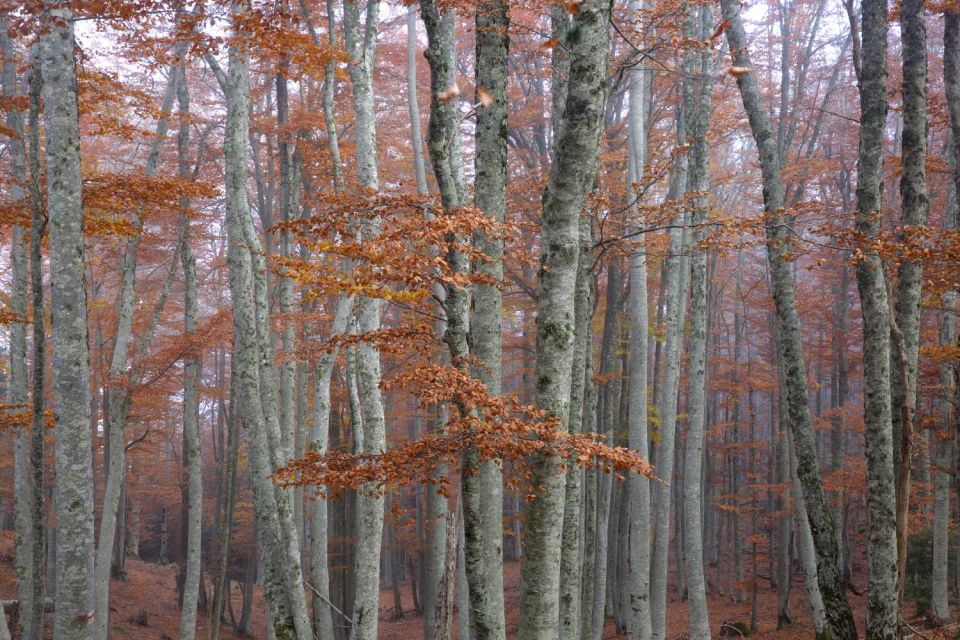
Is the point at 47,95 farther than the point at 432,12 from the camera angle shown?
Yes

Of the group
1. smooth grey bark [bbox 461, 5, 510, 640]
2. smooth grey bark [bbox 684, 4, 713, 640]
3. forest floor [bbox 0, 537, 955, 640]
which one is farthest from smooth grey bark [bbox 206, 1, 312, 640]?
forest floor [bbox 0, 537, 955, 640]

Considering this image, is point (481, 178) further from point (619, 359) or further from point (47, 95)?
point (619, 359)

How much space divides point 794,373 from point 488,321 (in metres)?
3.61

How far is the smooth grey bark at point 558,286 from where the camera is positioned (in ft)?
15.1

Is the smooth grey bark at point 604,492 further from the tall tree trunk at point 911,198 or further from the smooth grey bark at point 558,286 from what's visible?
the smooth grey bark at point 558,286

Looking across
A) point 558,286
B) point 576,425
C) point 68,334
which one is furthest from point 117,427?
point 558,286

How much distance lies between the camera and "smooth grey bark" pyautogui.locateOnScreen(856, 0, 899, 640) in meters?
6.16

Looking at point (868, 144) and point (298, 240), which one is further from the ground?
point (868, 144)

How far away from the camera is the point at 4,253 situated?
70.9 feet

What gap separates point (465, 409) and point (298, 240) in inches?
64.6

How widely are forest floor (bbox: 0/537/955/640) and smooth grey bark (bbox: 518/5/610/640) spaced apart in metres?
9.83

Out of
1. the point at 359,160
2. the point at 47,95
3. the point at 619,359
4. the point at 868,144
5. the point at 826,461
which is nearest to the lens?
the point at 47,95

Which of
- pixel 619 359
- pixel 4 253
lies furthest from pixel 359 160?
pixel 4 253

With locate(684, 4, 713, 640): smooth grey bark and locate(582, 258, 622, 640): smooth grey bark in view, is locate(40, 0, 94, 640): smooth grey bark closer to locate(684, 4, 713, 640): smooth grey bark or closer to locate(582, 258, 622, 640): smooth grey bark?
locate(582, 258, 622, 640): smooth grey bark
